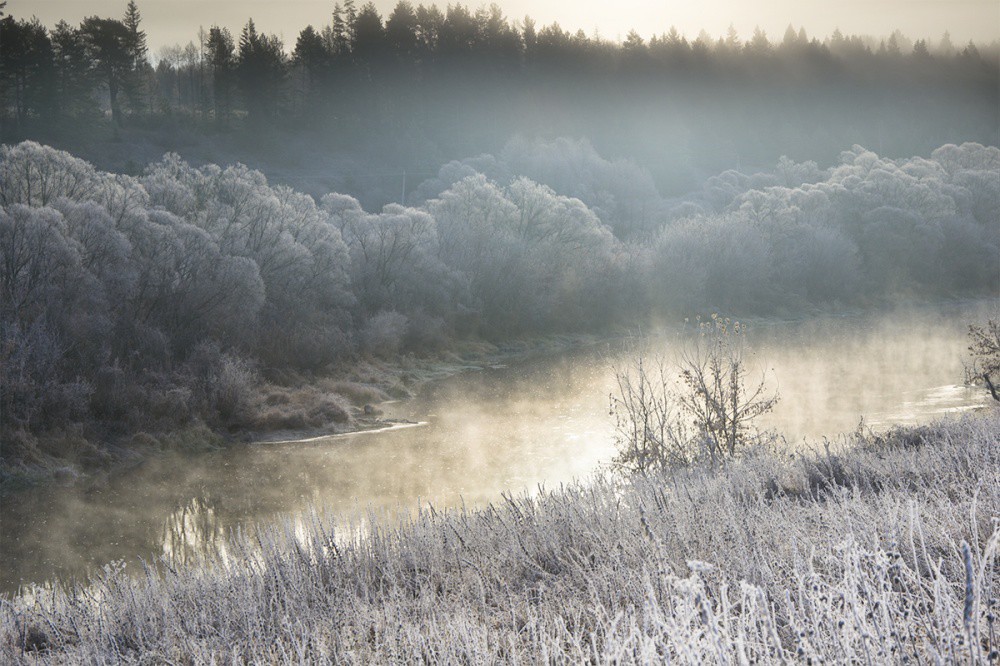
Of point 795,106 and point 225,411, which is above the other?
point 795,106

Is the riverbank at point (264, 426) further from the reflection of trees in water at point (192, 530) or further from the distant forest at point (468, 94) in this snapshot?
the distant forest at point (468, 94)

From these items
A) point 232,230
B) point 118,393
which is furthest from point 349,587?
point 232,230

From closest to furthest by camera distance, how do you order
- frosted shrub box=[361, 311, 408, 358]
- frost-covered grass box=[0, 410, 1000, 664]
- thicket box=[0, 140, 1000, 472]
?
frost-covered grass box=[0, 410, 1000, 664]
thicket box=[0, 140, 1000, 472]
frosted shrub box=[361, 311, 408, 358]

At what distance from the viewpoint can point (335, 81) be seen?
3120 inches

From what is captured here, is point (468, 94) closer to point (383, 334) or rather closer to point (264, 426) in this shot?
point (383, 334)

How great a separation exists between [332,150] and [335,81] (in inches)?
355

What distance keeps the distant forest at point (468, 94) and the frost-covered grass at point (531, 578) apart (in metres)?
43.8

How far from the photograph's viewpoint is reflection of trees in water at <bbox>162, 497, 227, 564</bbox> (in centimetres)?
1575

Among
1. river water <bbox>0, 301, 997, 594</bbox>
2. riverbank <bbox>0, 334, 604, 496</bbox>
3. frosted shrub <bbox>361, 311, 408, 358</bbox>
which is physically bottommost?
river water <bbox>0, 301, 997, 594</bbox>

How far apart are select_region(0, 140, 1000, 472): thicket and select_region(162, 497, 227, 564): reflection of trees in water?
484cm

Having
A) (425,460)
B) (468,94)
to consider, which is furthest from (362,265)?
(468,94)

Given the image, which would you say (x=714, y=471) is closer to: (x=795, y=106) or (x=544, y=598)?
(x=544, y=598)

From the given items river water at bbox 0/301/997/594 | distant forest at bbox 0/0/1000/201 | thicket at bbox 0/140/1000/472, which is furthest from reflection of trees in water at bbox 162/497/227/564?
distant forest at bbox 0/0/1000/201

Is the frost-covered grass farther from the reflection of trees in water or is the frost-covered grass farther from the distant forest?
the distant forest
